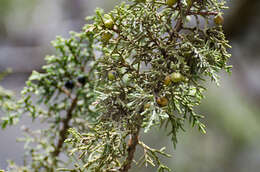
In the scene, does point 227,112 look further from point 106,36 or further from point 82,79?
point 106,36

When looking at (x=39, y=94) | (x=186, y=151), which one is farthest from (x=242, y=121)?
(x=39, y=94)

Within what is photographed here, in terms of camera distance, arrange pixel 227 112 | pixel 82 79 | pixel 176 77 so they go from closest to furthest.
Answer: pixel 176 77 → pixel 82 79 → pixel 227 112

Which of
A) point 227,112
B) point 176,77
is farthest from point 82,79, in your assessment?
point 227,112

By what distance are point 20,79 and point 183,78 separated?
2569 mm

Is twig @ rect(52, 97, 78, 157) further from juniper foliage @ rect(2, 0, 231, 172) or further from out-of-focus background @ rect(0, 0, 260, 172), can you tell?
out-of-focus background @ rect(0, 0, 260, 172)

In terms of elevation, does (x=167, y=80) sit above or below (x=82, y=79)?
below

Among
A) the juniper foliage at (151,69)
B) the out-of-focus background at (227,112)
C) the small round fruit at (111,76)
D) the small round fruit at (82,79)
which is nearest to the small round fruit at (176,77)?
the juniper foliage at (151,69)

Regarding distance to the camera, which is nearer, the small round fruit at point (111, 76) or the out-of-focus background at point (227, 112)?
the small round fruit at point (111, 76)

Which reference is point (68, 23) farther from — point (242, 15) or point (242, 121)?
point (242, 121)

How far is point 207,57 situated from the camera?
391 mm

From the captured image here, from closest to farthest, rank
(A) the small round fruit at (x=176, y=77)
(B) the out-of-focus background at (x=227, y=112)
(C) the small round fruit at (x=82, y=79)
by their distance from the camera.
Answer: (A) the small round fruit at (x=176, y=77), (C) the small round fruit at (x=82, y=79), (B) the out-of-focus background at (x=227, y=112)

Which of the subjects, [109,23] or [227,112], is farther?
[227,112]

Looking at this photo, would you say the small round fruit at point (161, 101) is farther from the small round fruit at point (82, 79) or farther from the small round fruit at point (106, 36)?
the small round fruit at point (82, 79)

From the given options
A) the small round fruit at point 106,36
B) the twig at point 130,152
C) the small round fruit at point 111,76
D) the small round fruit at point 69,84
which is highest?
the small round fruit at point 69,84
